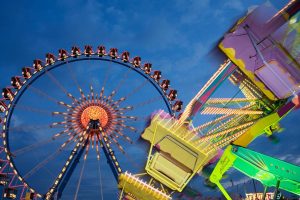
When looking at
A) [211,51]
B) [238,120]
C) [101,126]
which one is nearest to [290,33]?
[211,51]

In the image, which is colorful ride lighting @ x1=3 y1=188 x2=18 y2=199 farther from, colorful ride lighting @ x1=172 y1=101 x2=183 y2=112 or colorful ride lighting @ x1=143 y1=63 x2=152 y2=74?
colorful ride lighting @ x1=172 y1=101 x2=183 y2=112

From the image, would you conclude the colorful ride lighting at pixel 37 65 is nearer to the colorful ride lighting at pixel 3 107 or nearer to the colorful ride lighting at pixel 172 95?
the colorful ride lighting at pixel 3 107

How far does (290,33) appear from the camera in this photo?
9352mm

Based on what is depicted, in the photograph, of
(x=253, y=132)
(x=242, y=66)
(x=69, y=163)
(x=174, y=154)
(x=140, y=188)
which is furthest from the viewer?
(x=69, y=163)

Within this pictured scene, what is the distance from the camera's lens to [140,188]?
36.7 feet

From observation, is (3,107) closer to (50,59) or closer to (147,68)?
(50,59)

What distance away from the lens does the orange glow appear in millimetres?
26094

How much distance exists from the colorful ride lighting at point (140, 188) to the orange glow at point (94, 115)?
15.2m

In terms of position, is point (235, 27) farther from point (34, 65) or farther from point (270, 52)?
point (34, 65)

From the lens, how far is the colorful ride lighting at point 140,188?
36.1ft

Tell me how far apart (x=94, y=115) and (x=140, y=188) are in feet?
51.3

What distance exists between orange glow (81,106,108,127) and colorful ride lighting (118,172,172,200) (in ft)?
49.9

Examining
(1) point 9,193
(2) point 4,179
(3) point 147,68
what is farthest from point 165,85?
(1) point 9,193

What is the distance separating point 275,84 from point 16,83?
21.6 meters
